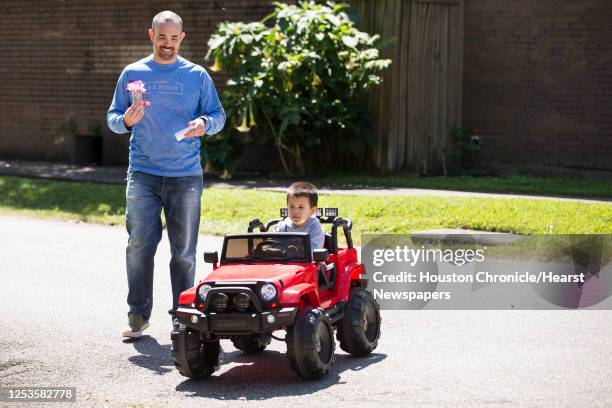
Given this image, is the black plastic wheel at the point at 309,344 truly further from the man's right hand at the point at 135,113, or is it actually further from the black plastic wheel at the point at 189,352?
the man's right hand at the point at 135,113

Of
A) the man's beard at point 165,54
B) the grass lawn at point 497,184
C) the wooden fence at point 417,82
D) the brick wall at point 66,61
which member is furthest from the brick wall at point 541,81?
the man's beard at point 165,54

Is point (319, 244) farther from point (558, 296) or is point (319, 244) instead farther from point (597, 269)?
point (597, 269)

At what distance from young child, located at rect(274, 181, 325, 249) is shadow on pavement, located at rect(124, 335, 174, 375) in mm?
1154

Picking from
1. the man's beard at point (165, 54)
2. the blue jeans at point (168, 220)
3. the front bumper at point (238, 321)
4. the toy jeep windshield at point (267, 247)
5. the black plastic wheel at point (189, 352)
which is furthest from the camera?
the blue jeans at point (168, 220)

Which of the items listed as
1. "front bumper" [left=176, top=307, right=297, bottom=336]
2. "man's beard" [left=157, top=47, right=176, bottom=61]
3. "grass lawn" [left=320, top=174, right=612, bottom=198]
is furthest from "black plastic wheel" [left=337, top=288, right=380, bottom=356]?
"grass lawn" [left=320, top=174, right=612, bottom=198]

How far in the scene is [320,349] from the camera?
21.5 feet

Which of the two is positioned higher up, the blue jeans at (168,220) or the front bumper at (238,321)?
the blue jeans at (168,220)

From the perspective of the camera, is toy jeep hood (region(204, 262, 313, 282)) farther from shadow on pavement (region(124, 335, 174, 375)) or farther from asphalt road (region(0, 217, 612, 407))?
shadow on pavement (region(124, 335, 174, 375))

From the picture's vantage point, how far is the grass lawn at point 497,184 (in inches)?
569

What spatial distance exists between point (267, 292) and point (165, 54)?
82.2 inches

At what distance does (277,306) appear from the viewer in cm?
643

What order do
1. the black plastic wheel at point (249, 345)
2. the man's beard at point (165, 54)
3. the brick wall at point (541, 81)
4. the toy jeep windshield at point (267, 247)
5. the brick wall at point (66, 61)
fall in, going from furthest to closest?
the brick wall at point (66, 61)
the brick wall at point (541, 81)
the man's beard at point (165, 54)
the black plastic wheel at point (249, 345)
the toy jeep windshield at point (267, 247)

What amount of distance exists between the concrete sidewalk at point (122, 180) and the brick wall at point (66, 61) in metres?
0.64

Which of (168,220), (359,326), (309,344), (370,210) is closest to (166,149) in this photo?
(168,220)
